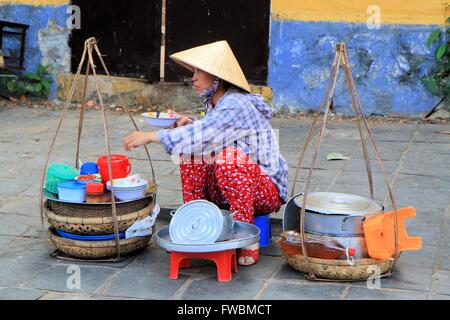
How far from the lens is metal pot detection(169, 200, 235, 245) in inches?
131

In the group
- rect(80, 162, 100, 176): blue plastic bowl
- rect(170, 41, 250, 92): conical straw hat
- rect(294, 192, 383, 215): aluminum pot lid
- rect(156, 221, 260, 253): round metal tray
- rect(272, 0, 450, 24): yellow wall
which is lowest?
rect(156, 221, 260, 253): round metal tray

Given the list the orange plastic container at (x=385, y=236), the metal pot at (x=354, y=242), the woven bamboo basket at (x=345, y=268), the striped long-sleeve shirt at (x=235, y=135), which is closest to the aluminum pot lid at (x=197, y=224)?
the striped long-sleeve shirt at (x=235, y=135)

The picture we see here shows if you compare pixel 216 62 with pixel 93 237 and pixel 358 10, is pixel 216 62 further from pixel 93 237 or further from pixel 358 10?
pixel 358 10

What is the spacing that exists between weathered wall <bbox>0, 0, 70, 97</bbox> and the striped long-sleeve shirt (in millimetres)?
4503

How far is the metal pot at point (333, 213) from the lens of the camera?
3309 mm

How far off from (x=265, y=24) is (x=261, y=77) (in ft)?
1.65

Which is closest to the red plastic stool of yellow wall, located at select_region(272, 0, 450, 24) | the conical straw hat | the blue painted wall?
the conical straw hat

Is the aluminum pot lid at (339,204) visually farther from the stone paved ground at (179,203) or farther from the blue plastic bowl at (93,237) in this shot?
the blue plastic bowl at (93,237)

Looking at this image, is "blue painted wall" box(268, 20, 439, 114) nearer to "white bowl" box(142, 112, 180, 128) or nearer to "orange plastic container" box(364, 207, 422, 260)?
"white bowl" box(142, 112, 180, 128)

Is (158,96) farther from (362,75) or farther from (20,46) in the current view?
(362,75)

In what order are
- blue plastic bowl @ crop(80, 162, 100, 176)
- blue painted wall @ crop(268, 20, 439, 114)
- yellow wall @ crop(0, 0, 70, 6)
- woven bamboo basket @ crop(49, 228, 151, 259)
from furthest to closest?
yellow wall @ crop(0, 0, 70, 6)
blue painted wall @ crop(268, 20, 439, 114)
blue plastic bowl @ crop(80, 162, 100, 176)
woven bamboo basket @ crop(49, 228, 151, 259)

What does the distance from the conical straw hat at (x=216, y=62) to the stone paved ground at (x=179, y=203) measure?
0.87 metres
